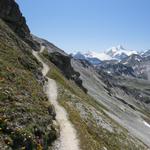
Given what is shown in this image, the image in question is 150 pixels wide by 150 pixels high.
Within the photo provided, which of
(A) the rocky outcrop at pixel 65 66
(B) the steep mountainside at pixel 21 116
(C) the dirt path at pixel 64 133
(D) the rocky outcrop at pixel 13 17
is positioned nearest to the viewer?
(B) the steep mountainside at pixel 21 116

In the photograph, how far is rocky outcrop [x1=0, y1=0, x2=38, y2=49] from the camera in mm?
99438

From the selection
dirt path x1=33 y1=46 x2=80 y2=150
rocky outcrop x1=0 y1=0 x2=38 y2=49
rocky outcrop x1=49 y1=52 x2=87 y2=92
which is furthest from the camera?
rocky outcrop x1=49 y1=52 x2=87 y2=92

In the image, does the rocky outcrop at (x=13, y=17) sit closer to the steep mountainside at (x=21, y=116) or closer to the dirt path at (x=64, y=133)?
the dirt path at (x=64, y=133)

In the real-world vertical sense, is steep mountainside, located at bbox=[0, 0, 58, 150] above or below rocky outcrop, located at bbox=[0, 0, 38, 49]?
below

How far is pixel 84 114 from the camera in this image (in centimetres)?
5631

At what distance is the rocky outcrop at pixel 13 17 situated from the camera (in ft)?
326

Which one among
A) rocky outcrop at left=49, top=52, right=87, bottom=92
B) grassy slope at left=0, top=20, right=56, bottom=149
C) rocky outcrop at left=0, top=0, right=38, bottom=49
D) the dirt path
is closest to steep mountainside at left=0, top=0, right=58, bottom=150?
grassy slope at left=0, top=20, right=56, bottom=149

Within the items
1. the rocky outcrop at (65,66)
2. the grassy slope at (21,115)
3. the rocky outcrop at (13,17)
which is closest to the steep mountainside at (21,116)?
the grassy slope at (21,115)

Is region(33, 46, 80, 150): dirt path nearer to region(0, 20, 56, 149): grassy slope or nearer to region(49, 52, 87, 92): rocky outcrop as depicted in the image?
region(0, 20, 56, 149): grassy slope

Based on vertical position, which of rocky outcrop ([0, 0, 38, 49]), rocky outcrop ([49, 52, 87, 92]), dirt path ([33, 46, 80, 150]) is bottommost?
dirt path ([33, 46, 80, 150])

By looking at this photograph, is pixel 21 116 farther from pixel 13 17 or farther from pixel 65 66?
pixel 65 66

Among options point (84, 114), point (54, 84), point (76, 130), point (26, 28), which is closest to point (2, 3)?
point (26, 28)

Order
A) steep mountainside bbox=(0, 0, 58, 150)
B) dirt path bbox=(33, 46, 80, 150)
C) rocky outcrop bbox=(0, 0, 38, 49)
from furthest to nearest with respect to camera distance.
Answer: rocky outcrop bbox=(0, 0, 38, 49) < dirt path bbox=(33, 46, 80, 150) < steep mountainside bbox=(0, 0, 58, 150)

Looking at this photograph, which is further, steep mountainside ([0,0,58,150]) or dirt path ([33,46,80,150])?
dirt path ([33,46,80,150])
